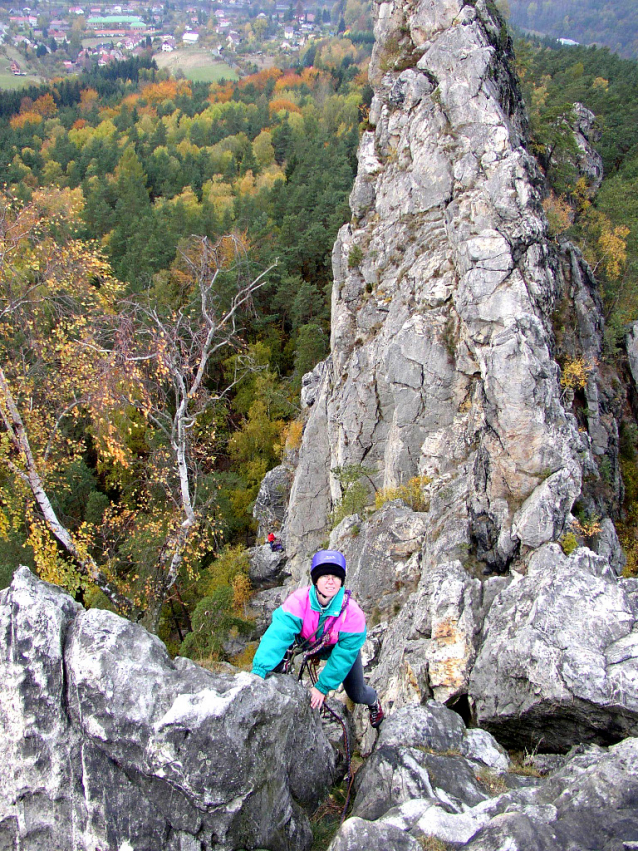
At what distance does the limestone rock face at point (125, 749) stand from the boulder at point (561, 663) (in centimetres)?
341

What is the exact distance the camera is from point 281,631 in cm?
615

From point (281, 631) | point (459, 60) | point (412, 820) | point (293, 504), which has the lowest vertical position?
point (293, 504)

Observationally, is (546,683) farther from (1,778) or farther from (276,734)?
(1,778)

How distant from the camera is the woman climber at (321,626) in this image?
6.01 meters

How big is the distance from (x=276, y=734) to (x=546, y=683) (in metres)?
3.83

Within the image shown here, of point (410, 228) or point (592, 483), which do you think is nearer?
point (592, 483)

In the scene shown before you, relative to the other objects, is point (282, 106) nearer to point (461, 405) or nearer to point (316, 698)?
point (461, 405)

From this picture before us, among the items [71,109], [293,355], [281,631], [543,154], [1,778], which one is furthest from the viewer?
[71,109]

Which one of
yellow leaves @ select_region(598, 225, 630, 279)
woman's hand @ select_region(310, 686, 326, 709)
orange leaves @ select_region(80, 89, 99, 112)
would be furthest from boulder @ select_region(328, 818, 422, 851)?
orange leaves @ select_region(80, 89, 99, 112)

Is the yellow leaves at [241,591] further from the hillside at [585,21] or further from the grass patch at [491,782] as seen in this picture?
the hillside at [585,21]

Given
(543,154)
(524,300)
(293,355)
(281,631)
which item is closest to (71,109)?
(293,355)

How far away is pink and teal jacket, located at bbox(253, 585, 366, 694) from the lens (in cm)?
615

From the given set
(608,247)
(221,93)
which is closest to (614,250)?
(608,247)

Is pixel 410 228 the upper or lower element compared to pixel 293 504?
upper
